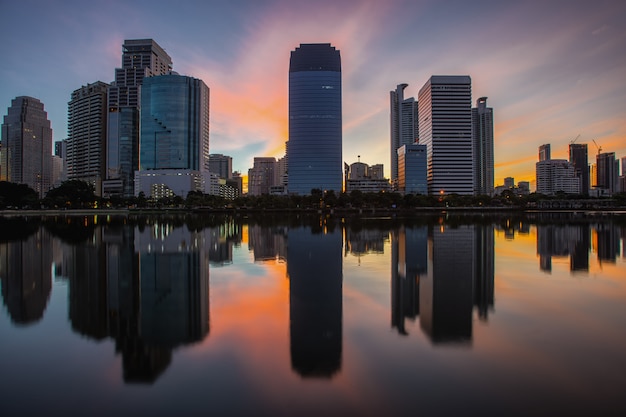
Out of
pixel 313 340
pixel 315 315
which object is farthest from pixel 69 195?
pixel 313 340

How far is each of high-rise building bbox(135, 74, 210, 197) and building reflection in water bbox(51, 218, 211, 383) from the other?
531 ft

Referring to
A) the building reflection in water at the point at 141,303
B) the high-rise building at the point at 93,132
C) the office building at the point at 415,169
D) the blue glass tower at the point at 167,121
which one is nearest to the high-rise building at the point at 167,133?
the blue glass tower at the point at 167,121

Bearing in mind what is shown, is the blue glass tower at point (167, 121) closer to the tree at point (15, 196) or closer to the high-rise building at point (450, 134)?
the tree at point (15, 196)

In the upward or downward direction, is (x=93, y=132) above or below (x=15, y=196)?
above

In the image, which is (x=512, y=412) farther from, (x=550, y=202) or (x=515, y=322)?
(x=550, y=202)

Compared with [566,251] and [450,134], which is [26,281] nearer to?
[566,251]

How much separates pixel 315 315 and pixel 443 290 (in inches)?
210

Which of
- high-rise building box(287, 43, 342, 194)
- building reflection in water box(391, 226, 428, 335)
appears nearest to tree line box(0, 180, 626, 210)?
high-rise building box(287, 43, 342, 194)

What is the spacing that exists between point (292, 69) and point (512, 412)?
18674cm

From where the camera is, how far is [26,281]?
1593 cm

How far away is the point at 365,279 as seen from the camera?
16.0m

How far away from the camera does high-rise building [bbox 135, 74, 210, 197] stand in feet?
571

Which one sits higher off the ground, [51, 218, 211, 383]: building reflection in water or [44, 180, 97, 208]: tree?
[44, 180, 97, 208]: tree

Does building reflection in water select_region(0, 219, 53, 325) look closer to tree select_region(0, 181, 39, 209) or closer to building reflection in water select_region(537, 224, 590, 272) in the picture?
building reflection in water select_region(537, 224, 590, 272)
